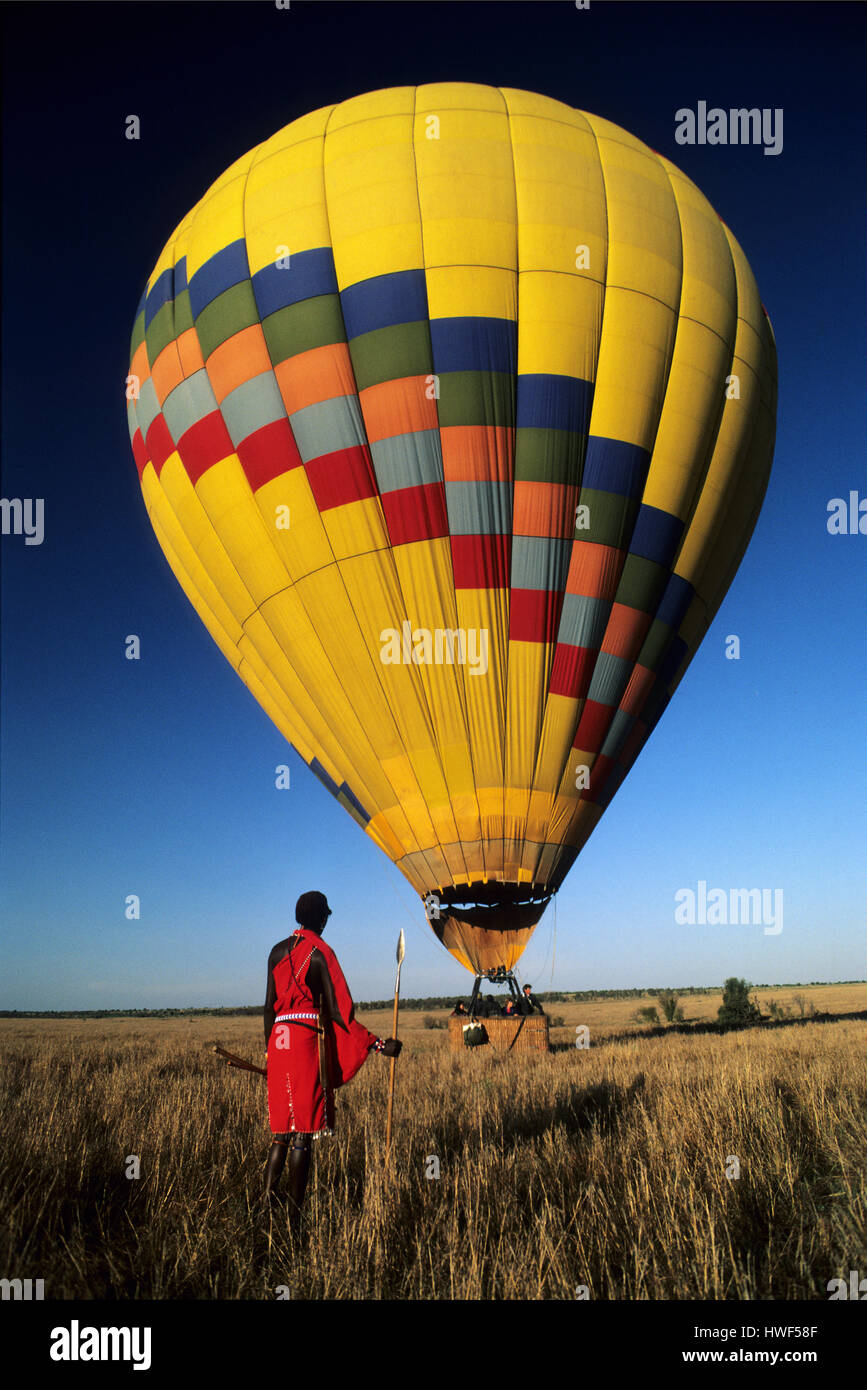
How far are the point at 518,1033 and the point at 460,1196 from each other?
9.39 meters

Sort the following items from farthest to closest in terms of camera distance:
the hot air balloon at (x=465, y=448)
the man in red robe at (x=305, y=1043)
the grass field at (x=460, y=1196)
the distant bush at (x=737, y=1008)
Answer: the distant bush at (x=737, y=1008), the hot air balloon at (x=465, y=448), the man in red robe at (x=305, y=1043), the grass field at (x=460, y=1196)

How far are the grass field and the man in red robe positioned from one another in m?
0.29

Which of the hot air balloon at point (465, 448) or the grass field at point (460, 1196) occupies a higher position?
the hot air balloon at point (465, 448)

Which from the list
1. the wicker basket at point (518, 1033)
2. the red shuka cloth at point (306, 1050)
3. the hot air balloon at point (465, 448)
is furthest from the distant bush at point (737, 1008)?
the red shuka cloth at point (306, 1050)

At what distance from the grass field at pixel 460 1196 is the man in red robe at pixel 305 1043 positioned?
0.96ft

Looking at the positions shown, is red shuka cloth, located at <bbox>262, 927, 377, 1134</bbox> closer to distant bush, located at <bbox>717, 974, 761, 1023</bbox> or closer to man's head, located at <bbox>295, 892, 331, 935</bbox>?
man's head, located at <bbox>295, 892, 331, 935</bbox>

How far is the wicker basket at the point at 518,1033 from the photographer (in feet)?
41.8

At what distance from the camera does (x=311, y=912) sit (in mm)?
4426

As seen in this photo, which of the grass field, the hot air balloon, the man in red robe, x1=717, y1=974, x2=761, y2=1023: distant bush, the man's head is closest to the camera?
the grass field

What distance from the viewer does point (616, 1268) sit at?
10.4 feet

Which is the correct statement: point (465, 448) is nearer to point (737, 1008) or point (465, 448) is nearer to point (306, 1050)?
point (306, 1050)

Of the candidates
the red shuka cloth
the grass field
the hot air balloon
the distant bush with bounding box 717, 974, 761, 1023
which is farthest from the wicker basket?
the distant bush with bounding box 717, 974, 761, 1023

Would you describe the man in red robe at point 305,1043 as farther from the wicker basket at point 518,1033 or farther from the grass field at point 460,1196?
the wicker basket at point 518,1033

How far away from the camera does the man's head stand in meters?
4.43
